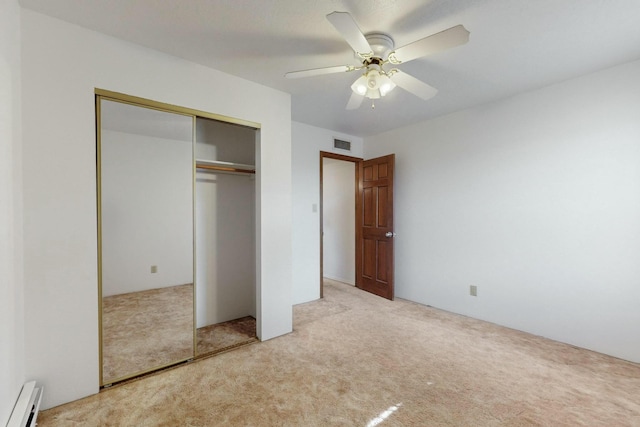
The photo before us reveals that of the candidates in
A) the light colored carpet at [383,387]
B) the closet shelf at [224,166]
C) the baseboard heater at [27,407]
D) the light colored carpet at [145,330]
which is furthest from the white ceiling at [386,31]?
the light colored carpet at [383,387]

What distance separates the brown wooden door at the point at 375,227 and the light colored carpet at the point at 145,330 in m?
2.67

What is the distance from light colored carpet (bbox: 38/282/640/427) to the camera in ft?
5.42

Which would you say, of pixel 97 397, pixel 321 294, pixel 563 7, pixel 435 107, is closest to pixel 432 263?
pixel 321 294

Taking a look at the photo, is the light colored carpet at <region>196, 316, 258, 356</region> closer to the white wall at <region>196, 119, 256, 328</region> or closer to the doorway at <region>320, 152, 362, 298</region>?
the white wall at <region>196, 119, 256, 328</region>

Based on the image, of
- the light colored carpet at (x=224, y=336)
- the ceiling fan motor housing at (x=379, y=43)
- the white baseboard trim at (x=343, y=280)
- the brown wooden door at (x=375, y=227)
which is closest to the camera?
the ceiling fan motor housing at (x=379, y=43)

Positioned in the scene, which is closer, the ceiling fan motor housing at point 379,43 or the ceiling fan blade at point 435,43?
the ceiling fan blade at point 435,43

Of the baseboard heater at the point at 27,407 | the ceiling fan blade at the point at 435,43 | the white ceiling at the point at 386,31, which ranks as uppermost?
the white ceiling at the point at 386,31

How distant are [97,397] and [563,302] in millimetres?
3887

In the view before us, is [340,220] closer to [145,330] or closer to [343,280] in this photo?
[343,280]

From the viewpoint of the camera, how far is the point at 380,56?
1.89 meters

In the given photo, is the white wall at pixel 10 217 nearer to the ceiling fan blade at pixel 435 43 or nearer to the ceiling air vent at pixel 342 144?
the ceiling fan blade at pixel 435 43

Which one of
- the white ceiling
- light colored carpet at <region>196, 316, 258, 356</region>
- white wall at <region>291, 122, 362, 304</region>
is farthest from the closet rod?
light colored carpet at <region>196, 316, 258, 356</region>

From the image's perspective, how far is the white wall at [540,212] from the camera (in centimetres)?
232

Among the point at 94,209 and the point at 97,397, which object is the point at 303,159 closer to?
the point at 94,209
